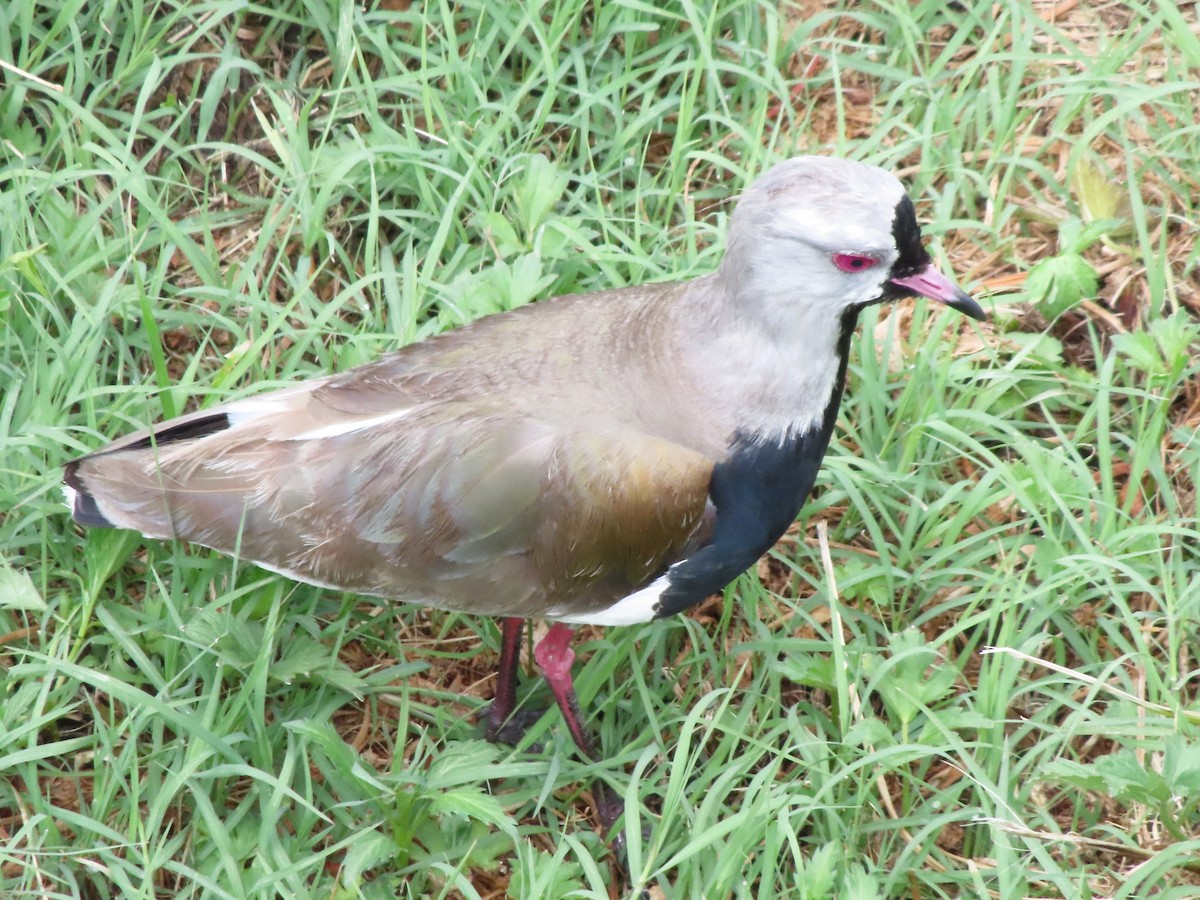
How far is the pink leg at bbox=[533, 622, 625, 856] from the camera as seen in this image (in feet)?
11.2

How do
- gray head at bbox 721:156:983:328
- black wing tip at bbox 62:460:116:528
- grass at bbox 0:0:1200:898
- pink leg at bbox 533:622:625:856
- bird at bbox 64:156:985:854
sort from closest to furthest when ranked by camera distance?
gray head at bbox 721:156:983:328, bird at bbox 64:156:985:854, grass at bbox 0:0:1200:898, black wing tip at bbox 62:460:116:528, pink leg at bbox 533:622:625:856

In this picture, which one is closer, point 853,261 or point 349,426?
point 853,261

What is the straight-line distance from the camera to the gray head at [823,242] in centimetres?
285

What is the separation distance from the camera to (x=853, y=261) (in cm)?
289

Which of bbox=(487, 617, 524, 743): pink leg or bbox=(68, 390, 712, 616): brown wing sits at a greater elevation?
bbox=(68, 390, 712, 616): brown wing

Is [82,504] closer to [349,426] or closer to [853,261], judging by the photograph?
[349,426]

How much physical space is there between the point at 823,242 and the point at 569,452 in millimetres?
688

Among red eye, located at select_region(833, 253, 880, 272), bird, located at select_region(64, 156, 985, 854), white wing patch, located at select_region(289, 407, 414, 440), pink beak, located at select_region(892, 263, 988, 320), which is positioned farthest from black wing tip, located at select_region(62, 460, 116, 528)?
pink beak, located at select_region(892, 263, 988, 320)

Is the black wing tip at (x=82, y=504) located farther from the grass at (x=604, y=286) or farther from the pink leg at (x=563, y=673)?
the pink leg at (x=563, y=673)

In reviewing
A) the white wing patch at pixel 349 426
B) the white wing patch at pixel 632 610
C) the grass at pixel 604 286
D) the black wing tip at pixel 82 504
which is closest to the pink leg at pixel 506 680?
the grass at pixel 604 286

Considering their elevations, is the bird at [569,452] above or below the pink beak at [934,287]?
below

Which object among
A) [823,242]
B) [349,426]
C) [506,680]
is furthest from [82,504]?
[823,242]

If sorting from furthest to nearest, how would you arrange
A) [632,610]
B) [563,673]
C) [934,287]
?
[563,673] < [632,610] < [934,287]

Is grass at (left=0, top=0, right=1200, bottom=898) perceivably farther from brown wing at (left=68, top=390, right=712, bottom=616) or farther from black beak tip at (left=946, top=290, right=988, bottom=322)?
black beak tip at (left=946, top=290, right=988, bottom=322)
